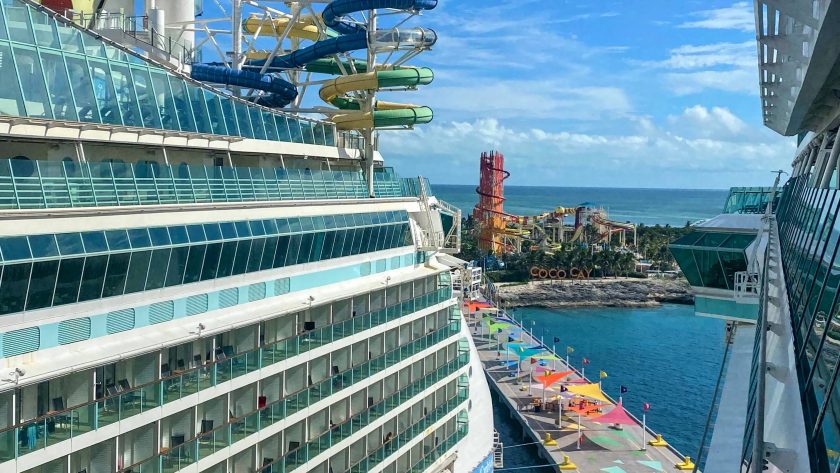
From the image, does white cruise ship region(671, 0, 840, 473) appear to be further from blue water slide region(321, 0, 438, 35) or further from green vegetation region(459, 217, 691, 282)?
green vegetation region(459, 217, 691, 282)

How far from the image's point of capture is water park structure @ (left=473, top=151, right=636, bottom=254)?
372 ft

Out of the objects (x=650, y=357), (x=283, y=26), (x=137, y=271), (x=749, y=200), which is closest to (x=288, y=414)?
(x=137, y=271)

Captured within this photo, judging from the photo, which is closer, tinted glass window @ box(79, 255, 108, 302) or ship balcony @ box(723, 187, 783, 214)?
tinted glass window @ box(79, 255, 108, 302)

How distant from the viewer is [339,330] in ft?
64.1

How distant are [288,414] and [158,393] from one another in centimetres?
434

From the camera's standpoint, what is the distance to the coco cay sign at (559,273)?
353 ft

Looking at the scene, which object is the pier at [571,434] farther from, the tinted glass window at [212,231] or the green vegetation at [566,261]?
the green vegetation at [566,261]

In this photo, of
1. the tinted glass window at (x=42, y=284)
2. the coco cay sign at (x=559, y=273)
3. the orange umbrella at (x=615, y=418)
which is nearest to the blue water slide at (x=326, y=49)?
the tinted glass window at (x=42, y=284)

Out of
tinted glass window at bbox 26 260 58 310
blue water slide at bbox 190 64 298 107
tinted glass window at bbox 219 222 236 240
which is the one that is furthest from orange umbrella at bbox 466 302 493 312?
tinted glass window at bbox 26 260 58 310

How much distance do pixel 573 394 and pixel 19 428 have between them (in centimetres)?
4384

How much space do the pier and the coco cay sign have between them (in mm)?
46631

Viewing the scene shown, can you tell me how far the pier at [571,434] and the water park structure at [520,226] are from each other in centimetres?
5482

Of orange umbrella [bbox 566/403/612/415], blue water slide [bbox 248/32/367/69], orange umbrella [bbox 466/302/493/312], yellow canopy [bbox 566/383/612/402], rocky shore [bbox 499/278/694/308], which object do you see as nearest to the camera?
blue water slide [bbox 248/32/367/69]

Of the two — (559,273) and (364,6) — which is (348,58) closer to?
(364,6)
